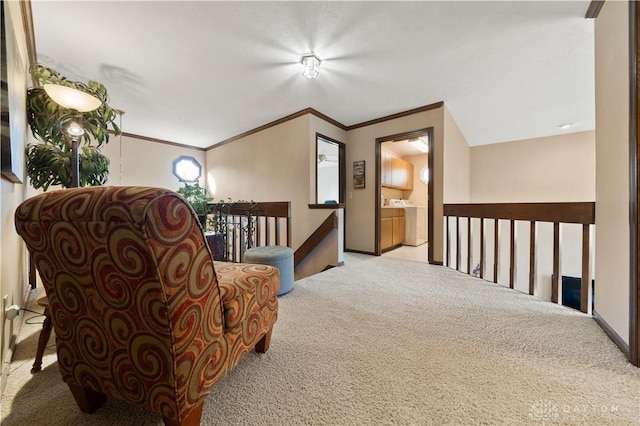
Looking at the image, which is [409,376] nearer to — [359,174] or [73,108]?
[73,108]

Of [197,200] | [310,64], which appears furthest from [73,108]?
[197,200]

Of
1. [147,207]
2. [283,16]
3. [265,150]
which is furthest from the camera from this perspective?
[265,150]

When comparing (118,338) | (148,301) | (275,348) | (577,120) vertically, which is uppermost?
(577,120)

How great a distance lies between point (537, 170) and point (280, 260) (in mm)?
5264

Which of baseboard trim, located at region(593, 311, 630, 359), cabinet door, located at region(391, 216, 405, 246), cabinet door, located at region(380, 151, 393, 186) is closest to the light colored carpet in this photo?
baseboard trim, located at region(593, 311, 630, 359)

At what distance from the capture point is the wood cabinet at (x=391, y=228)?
4180 millimetres

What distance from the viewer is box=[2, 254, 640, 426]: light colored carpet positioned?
2.97 ft

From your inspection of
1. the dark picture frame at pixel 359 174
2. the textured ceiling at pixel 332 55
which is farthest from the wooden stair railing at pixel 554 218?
the dark picture frame at pixel 359 174

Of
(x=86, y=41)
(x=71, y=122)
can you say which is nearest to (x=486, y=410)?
(x=71, y=122)

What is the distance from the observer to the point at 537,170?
452 centimetres

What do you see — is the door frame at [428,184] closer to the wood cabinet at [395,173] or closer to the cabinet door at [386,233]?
the cabinet door at [386,233]

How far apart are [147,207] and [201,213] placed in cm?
361

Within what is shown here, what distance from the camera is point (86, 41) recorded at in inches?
84.6

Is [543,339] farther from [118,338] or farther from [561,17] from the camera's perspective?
[561,17]
